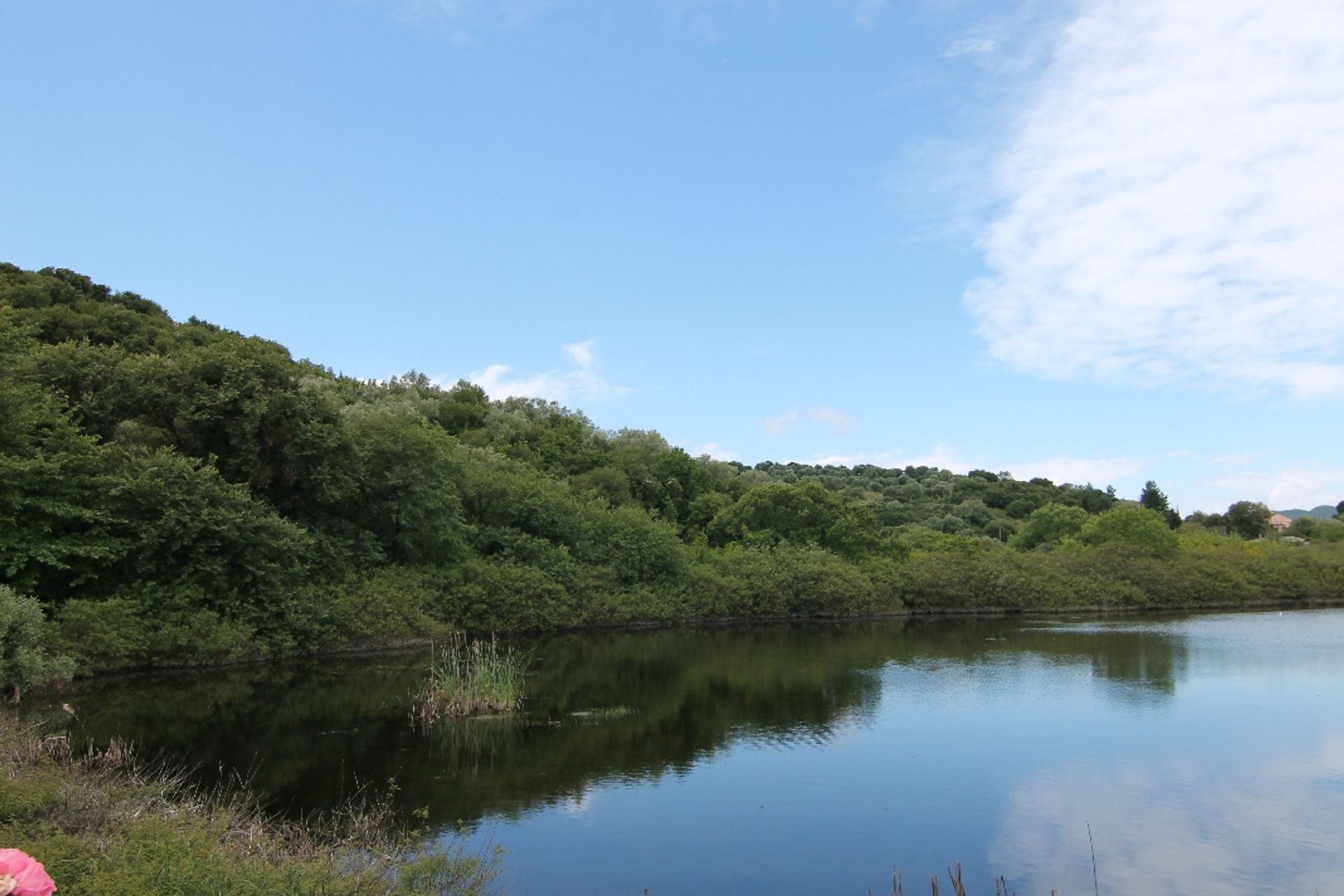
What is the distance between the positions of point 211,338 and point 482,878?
47420 millimetres

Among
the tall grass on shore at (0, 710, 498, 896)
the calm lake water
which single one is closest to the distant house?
the calm lake water

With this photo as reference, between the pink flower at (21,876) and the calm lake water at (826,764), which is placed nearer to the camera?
the pink flower at (21,876)

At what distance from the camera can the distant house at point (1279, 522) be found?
107363mm

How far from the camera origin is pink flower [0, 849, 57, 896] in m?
3.58

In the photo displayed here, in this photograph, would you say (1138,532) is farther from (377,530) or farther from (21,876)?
(21,876)

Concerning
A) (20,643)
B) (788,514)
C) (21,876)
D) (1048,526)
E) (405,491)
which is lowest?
(20,643)

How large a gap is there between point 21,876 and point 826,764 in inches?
628

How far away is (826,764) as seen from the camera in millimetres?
18031

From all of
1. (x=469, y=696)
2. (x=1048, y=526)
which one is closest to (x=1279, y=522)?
(x=1048, y=526)

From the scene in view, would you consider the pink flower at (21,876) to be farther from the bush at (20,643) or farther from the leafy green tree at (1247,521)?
the leafy green tree at (1247,521)

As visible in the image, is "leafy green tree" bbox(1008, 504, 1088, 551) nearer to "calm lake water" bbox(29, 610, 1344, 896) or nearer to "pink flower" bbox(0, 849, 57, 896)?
"calm lake water" bbox(29, 610, 1344, 896)

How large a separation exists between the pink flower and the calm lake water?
8.53 m

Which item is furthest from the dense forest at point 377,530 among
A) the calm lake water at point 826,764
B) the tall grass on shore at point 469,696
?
the tall grass on shore at point 469,696

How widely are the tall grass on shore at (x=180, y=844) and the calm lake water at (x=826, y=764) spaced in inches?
68.6
